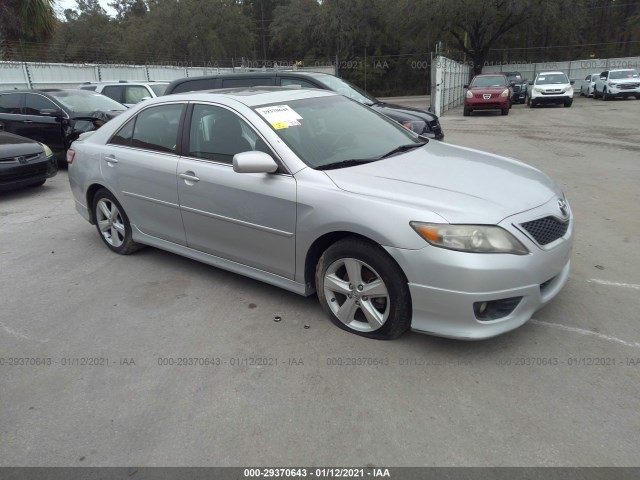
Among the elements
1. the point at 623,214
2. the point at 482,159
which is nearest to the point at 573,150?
the point at 623,214

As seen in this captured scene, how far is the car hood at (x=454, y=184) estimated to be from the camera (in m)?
2.99

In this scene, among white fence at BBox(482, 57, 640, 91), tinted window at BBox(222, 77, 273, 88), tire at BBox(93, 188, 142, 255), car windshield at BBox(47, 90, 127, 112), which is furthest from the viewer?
white fence at BBox(482, 57, 640, 91)

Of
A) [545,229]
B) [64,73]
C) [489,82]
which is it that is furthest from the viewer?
[489,82]

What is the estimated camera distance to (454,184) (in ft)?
10.7

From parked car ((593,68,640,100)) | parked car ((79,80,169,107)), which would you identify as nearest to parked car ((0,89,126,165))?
parked car ((79,80,169,107))

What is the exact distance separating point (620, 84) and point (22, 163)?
85.1 ft

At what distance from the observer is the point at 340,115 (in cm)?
425

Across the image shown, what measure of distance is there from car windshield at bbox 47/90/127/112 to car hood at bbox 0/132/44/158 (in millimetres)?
2057

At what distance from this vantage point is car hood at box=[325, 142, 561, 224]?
299 cm

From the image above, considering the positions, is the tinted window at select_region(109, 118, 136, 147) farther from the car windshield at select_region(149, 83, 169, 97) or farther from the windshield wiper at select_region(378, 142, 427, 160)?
the car windshield at select_region(149, 83, 169, 97)

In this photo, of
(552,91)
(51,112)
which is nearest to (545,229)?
(51,112)

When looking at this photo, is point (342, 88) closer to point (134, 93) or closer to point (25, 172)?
point (25, 172)

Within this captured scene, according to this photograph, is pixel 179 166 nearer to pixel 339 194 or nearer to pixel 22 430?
pixel 339 194

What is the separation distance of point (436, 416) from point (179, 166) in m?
2.80
